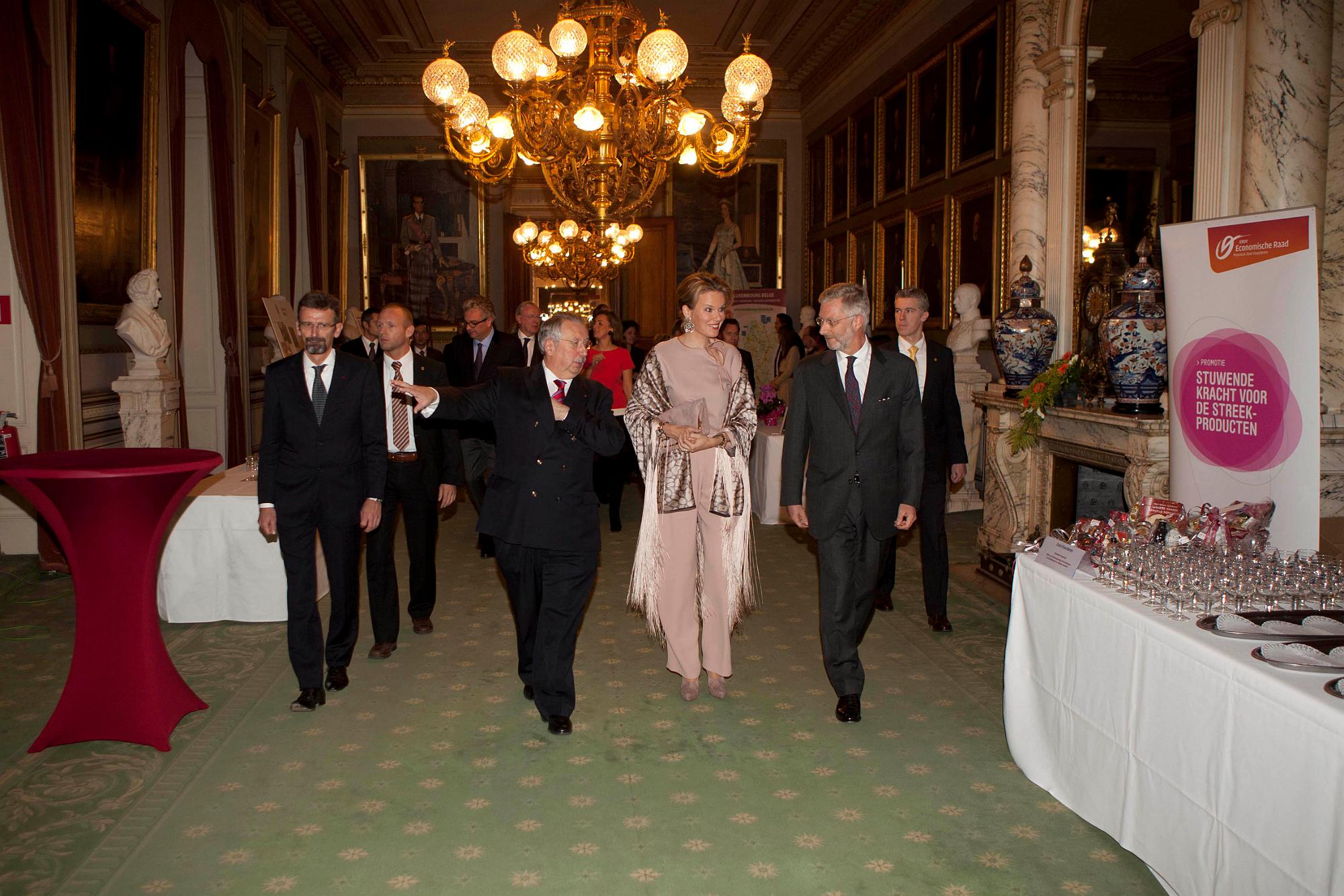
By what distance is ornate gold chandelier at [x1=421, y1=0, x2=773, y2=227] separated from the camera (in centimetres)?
627

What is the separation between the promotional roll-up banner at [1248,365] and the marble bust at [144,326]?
676 cm

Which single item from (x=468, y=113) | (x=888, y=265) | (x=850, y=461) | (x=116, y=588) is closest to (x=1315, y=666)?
(x=850, y=461)

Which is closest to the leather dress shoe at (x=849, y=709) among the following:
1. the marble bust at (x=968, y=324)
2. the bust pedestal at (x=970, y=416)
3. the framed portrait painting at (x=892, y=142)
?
the bust pedestal at (x=970, y=416)

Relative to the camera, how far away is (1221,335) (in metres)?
3.55

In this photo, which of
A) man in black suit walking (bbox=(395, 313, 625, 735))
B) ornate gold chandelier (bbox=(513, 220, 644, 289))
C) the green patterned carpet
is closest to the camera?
the green patterned carpet

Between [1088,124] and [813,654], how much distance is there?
4.31 m

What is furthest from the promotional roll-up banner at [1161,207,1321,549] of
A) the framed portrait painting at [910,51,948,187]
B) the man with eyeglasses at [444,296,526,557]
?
the framed portrait painting at [910,51,948,187]

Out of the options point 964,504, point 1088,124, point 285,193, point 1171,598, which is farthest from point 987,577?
point 285,193

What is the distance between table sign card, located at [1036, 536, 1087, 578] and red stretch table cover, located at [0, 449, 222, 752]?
299 cm

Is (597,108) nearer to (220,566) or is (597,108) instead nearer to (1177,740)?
(220,566)

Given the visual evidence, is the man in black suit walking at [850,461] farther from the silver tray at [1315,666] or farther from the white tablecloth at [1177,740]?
the silver tray at [1315,666]

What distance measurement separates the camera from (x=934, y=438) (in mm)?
5102

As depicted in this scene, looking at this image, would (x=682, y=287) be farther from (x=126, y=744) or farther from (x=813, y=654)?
(x=126, y=744)

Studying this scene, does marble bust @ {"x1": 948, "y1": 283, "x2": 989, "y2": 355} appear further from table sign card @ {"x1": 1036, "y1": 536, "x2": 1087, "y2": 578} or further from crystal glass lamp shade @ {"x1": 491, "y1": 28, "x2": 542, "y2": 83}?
table sign card @ {"x1": 1036, "y1": 536, "x2": 1087, "y2": 578}
